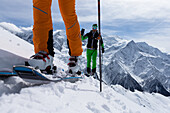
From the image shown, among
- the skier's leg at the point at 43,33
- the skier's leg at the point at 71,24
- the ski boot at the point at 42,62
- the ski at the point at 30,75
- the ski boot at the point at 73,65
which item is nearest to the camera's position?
the ski at the point at 30,75

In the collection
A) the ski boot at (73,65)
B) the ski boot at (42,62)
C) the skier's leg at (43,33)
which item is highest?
the skier's leg at (43,33)

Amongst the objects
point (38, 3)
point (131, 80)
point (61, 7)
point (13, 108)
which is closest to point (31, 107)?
point (13, 108)

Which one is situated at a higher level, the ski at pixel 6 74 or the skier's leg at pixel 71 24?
the skier's leg at pixel 71 24

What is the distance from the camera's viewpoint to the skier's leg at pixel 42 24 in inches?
90.5

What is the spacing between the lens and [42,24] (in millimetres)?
2385

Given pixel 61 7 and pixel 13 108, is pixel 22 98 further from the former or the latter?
pixel 61 7

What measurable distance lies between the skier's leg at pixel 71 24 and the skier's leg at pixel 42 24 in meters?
0.28

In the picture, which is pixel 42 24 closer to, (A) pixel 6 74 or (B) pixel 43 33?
(B) pixel 43 33

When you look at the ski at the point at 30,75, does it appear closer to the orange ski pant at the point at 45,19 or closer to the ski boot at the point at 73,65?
the orange ski pant at the point at 45,19

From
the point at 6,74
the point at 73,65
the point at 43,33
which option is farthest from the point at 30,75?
the point at 73,65

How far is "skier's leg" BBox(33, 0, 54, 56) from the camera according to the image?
230cm

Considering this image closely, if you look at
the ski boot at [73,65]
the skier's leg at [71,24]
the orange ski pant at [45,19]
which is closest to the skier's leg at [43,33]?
the orange ski pant at [45,19]

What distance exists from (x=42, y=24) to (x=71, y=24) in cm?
62

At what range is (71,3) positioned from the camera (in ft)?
8.33
